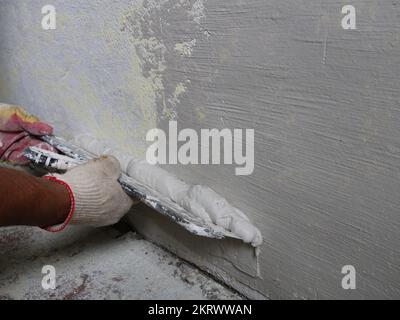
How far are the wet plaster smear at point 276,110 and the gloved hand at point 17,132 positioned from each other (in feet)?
0.91

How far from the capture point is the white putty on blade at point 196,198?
3.78 ft

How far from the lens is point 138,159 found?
145cm

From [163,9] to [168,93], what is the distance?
0.79ft

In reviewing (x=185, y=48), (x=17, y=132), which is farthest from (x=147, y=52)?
(x=17, y=132)

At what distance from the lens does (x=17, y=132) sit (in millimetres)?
1645

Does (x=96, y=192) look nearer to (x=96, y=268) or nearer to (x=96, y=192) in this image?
(x=96, y=192)

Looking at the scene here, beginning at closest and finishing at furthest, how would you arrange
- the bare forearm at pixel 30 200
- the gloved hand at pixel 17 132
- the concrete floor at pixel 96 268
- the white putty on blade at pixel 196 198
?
the bare forearm at pixel 30 200, the white putty on blade at pixel 196 198, the concrete floor at pixel 96 268, the gloved hand at pixel 17 132

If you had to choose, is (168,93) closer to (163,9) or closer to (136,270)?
(163,9)

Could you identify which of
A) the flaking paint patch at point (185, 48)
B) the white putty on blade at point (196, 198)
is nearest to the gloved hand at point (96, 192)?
the white putty on blade at point (196, 198)

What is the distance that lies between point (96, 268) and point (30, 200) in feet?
1.59

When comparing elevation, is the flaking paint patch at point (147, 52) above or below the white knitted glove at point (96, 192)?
above

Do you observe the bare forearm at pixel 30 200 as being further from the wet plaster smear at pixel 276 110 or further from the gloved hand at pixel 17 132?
the gloved hand at pixel 17 132

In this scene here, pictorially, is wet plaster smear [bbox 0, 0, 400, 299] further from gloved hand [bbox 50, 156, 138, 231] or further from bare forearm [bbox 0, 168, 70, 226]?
bare forearm [bbox 0, 168, 70, 226]

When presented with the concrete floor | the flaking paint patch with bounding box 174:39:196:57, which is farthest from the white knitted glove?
the flaking paint patch with bounding box 174:39:196:57
